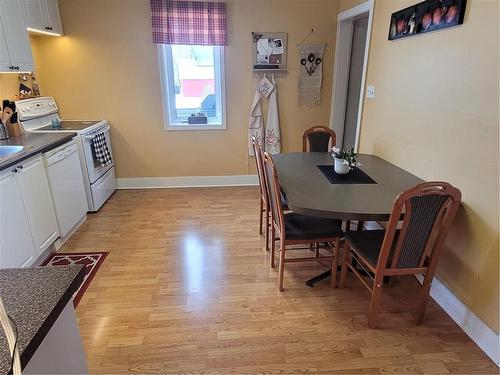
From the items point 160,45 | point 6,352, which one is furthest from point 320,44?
point 6,352

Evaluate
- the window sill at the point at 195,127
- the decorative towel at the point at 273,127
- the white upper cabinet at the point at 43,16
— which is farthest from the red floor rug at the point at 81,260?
the decorative towel at the point at 273,127

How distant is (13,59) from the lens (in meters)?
2.80

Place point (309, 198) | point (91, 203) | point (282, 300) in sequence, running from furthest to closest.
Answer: point (91, 203)
point (282, 300)
point (309, 198)

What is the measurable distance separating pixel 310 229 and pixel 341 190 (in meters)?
0.34

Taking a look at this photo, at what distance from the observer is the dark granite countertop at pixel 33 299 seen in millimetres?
688

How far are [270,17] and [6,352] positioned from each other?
157 inches

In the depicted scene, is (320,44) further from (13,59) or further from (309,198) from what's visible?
(13,59)

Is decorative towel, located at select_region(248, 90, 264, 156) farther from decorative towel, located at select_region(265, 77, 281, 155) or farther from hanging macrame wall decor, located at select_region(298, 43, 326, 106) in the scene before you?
hanging macrame wall decor, located at select_region(298, 43, 326, 106)

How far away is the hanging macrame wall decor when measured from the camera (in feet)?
12.9

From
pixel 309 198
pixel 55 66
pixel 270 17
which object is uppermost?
pixel 270 17

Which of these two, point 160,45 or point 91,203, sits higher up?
point 160,45

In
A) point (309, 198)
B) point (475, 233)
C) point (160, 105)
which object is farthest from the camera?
point (160, 105)

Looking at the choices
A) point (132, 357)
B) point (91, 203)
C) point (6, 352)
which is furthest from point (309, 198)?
point (91, 203)

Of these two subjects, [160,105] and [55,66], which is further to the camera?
[160,105]
